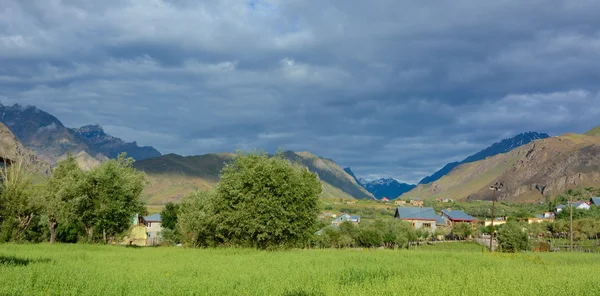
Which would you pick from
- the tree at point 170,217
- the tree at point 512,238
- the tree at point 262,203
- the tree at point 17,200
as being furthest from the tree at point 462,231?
the tree at point 17,200

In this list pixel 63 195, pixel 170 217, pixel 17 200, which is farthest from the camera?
pixel 170 217

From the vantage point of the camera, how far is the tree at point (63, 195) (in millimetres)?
48353

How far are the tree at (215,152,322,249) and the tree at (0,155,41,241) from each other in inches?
948

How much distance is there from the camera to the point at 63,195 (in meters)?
48.9

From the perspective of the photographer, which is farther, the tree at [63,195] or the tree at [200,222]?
the tree at [200,222]

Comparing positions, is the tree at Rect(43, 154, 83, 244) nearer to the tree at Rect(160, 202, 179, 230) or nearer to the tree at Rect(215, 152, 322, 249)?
the tree at Rect(215, 152, 322, 249)

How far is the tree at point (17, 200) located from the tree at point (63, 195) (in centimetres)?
185

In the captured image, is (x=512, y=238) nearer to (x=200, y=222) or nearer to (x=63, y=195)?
(x=200, y=222)

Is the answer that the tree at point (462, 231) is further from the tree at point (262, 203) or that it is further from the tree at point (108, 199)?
the tree at point (108, 199)

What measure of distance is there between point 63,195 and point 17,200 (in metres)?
8.67

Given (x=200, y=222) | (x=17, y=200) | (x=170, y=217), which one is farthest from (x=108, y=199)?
(x=170, y=217)

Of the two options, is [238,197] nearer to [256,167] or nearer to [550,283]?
[256,167]

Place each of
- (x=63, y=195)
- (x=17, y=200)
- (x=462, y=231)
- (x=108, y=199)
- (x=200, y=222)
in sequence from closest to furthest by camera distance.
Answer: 1. (x=63, y=195)
2. (x=108, y=199)
3. (x=17, y=200)
4. (x=200, y=222)
5. (x=462, y=231)

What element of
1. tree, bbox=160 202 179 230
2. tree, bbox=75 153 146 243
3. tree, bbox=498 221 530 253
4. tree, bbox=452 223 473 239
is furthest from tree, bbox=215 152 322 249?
tree, bbox=452 223 473 239
